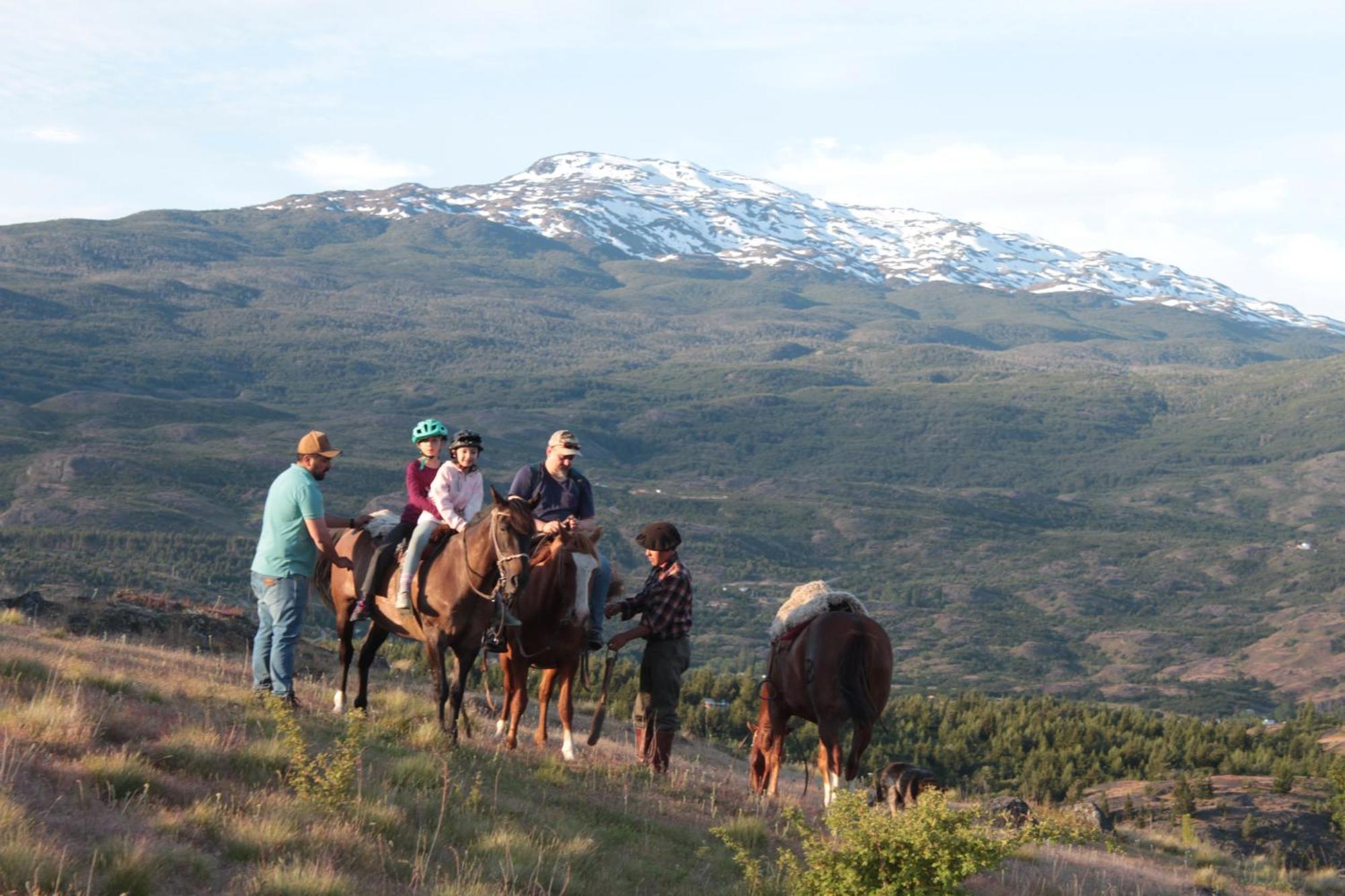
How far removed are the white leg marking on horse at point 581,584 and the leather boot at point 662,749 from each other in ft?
4.77

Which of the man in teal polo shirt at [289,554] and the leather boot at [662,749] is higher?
the man in teal polo shirt at [289,554]

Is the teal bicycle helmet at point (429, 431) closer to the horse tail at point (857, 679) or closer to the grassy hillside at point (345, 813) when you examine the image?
the grassy hillside at point (345, 813)

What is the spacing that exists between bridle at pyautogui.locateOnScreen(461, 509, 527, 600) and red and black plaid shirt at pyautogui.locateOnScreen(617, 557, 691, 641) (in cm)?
204

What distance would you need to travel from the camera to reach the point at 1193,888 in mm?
12930

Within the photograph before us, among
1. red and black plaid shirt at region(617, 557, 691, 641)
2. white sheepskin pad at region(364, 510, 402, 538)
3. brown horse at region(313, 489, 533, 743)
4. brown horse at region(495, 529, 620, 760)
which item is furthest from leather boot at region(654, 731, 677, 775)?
white sheepskin pad at region(364, 510, 402, 538)

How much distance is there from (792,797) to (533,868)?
6.22m

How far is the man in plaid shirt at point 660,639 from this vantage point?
14109 millimetres

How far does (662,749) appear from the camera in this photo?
14.2 m

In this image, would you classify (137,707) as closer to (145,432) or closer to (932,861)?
(932,861)

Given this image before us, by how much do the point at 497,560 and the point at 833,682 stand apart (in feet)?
11.7

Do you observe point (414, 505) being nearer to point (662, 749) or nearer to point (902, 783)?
point (662, 749)

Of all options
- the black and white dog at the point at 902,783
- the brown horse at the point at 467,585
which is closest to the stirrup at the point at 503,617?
the brown horse at the point at 467,585

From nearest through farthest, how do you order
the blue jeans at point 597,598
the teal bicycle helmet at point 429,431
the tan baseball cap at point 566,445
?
1. the tan baseball cap at point 566,445
2. the teal bicycle helmet at point 429,431
3. the blue jeans at point 597,598

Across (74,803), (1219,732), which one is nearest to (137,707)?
(74,803)
